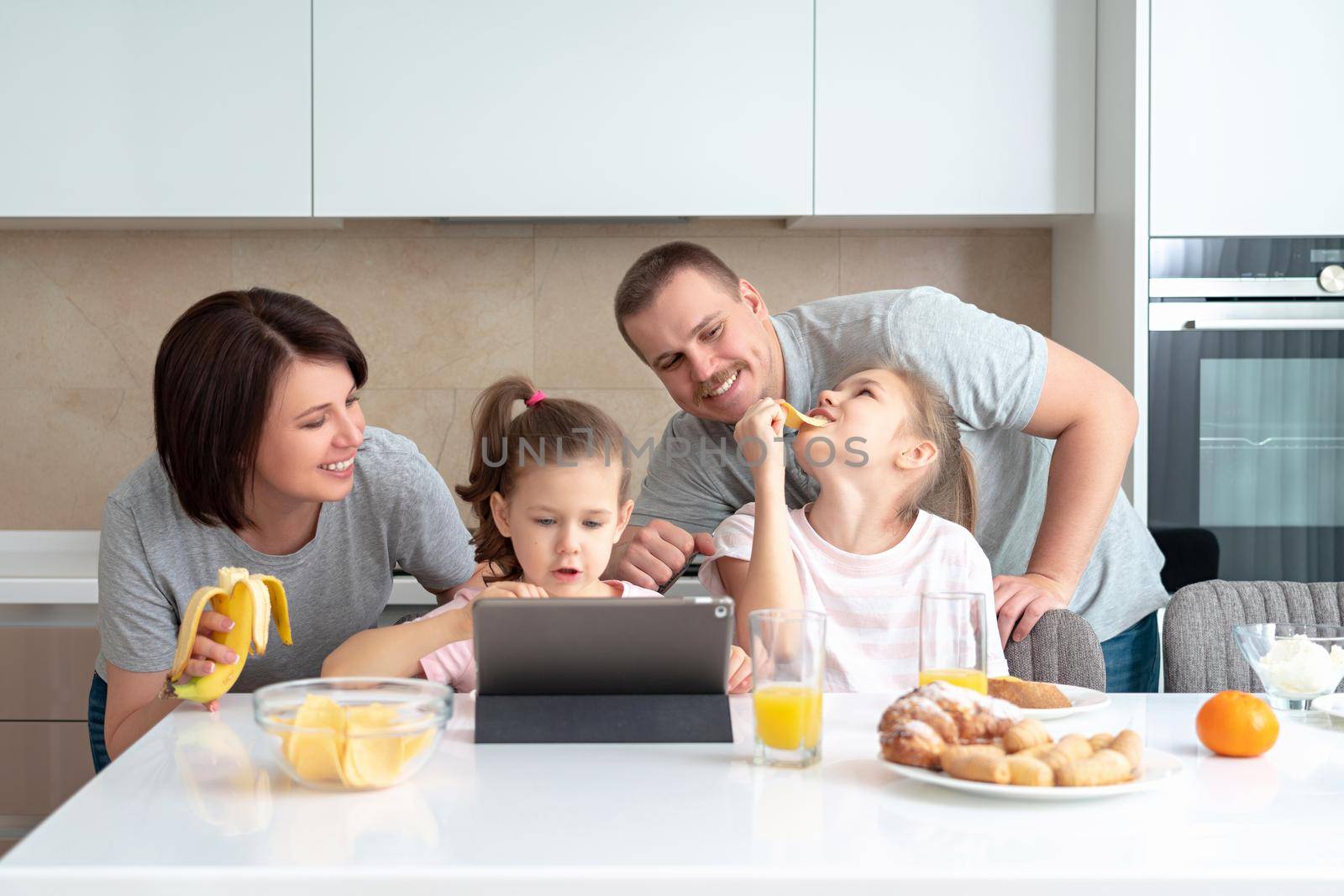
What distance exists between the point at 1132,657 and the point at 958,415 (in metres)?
0.55

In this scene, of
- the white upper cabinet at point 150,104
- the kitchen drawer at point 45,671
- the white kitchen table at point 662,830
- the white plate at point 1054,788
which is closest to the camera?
the white kitchen table at point 662,830

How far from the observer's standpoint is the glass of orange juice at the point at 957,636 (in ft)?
3.69

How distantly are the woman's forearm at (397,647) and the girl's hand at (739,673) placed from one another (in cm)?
31

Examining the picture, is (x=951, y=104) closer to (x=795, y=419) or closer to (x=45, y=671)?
(x=795, y=419)

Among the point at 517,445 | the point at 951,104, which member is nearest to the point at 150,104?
the point at 517,445

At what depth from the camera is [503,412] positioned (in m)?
1.62

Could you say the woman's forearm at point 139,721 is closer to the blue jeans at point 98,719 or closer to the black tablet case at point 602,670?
the blue jeans at point 98,719

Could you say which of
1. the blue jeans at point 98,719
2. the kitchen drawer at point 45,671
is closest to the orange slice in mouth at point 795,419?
the blue jeans at point 98,719

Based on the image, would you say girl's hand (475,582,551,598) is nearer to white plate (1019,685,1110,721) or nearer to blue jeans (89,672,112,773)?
white plate (1019,685,1110,721)

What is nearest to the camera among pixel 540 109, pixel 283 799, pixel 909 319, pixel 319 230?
pixel 283 799

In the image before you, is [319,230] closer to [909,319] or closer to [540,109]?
[540,109]

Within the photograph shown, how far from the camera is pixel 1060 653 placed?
1.62m

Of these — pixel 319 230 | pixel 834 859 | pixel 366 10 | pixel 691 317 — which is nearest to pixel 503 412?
pixel 691 317

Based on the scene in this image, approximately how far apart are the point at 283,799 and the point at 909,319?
1273mm
